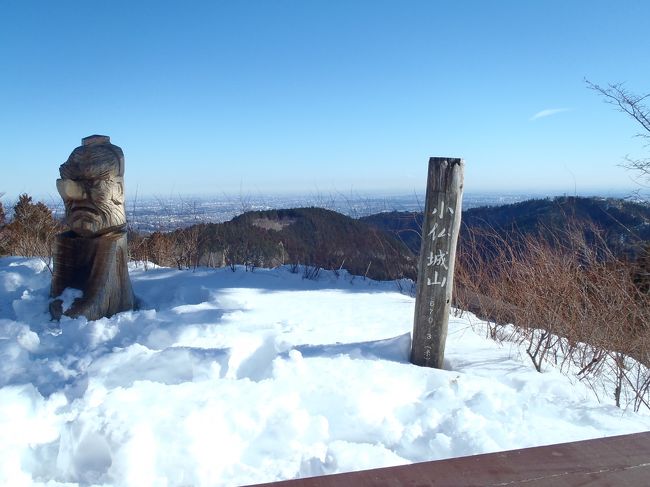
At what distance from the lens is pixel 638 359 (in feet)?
11.5

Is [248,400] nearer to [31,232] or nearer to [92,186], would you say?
[92,186]

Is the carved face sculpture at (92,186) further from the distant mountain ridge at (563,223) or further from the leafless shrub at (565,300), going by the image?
the leafless shrub at (565,300)

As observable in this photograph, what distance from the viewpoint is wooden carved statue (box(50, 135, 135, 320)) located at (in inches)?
154

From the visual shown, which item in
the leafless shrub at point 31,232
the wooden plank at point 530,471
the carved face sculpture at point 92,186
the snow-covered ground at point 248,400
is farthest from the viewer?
the leafless shrub at point 31,232

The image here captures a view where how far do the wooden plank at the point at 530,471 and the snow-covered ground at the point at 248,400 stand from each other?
0.97 metres

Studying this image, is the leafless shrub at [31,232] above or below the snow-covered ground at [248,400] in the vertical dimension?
above

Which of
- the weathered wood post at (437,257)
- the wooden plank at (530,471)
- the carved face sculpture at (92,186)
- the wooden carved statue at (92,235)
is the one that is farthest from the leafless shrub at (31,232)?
the wooden plank at (530,471)

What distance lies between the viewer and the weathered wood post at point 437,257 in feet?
10.3

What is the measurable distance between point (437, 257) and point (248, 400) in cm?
160

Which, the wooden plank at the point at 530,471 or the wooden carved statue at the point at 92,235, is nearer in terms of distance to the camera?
the wooden plank at the point at 530,471

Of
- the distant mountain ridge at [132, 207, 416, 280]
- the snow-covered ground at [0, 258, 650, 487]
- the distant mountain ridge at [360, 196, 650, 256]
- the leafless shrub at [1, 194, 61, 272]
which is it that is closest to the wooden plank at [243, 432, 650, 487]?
the snow-covered ground at [0, 258, 650, 487]

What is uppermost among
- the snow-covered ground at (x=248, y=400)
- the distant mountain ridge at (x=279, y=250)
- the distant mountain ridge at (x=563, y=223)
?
the distant mountain ridge at (x=563, y=223)

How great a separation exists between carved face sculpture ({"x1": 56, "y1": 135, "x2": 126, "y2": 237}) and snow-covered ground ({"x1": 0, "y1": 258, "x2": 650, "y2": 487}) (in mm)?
860

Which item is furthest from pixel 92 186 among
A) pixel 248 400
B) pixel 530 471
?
pixel 530 471
